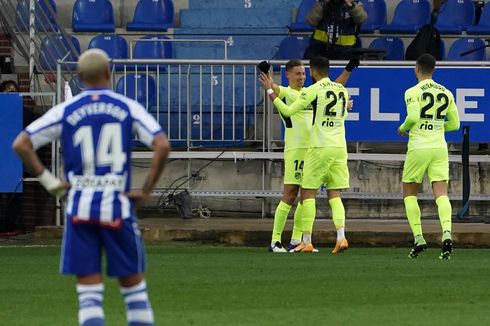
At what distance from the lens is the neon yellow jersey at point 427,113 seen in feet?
49.9

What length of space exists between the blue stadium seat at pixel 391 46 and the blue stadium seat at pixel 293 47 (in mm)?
1247

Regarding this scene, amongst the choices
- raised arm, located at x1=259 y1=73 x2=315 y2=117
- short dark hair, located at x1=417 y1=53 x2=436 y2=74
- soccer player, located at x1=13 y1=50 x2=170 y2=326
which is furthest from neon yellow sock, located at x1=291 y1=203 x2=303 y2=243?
soccer player, located at x1=13 y1=50 x2=170 y2=326

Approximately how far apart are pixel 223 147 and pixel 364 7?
4.87 metres

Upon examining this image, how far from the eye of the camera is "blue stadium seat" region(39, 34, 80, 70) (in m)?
21.6

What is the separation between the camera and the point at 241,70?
800 inches

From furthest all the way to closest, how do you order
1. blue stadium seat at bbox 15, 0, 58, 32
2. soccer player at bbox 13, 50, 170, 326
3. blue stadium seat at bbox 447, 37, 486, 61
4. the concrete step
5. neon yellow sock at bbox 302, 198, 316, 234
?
blue stadium seat at bbox 447, 37, 486, 61 → blue stadium seat at bbox 15, 0, 58, 32 → the concrete step → neon yellow sock at bbox 302, 198, 316, 234 → soccer player at bbox 13, 50, 170, 326

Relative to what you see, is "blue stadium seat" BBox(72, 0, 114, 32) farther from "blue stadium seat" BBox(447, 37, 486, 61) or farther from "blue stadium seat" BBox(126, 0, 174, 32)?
"blue stadium seat" BBox(447, 37, 486, 61)

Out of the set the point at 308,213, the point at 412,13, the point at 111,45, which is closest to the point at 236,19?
the point at 111,45

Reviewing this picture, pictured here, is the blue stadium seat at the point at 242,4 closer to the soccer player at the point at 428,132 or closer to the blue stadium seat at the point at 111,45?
the blue stadium seat at the point at 111,45

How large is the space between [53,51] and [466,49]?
715 cm

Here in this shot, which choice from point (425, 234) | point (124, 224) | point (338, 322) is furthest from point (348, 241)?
point (124, 224)

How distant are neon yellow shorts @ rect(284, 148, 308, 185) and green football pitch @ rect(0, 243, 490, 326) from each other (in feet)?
3.35

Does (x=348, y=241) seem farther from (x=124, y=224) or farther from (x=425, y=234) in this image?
(x=124, y=224)

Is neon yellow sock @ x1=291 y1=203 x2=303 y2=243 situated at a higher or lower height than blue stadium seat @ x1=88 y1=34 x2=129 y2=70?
lower
